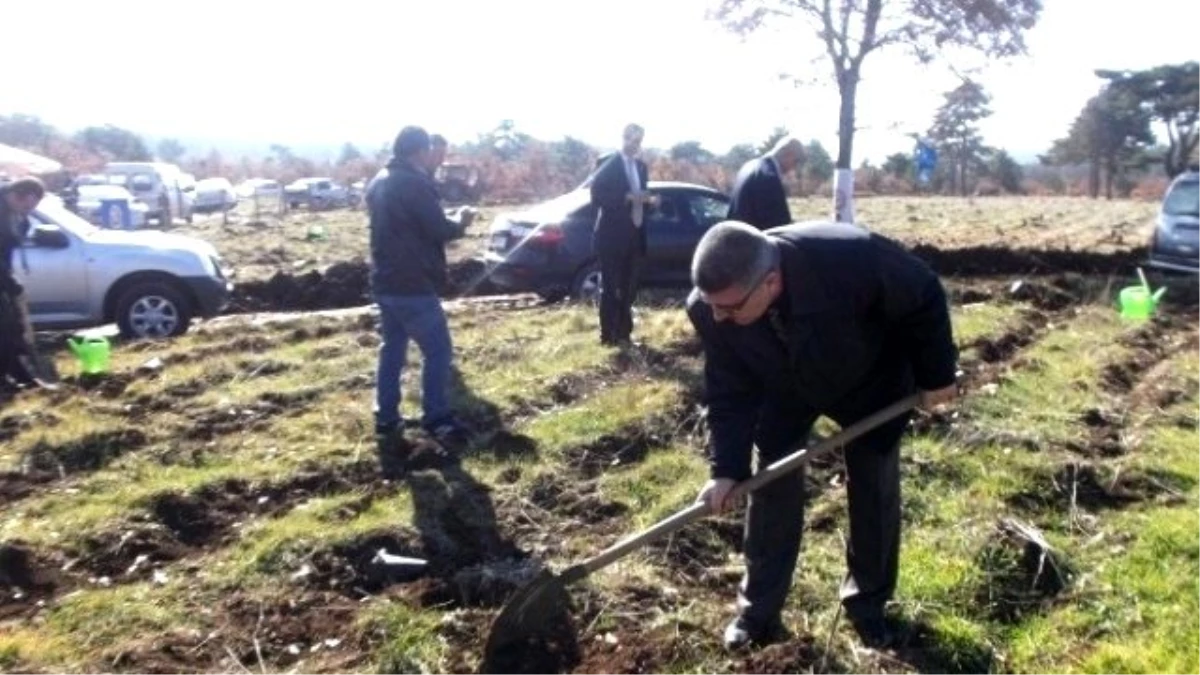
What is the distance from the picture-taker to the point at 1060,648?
4496mm

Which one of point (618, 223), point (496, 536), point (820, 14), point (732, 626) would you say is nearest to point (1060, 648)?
point (732, 626)

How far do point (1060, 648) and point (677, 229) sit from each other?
28.2 feet

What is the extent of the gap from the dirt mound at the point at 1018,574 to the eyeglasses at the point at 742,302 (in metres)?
1.95

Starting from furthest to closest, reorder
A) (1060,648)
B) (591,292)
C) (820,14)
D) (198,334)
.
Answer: (820,14), (591,292), (198,334), (1060,648)

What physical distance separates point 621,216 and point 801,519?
5074 mm

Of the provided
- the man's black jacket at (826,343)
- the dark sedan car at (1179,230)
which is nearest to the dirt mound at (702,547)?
the man's black jacket at (826,343)

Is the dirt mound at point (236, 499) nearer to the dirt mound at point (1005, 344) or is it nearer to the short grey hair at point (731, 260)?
the short grey hair at point (731, 260)

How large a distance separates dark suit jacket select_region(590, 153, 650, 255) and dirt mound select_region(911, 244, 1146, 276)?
6779 mm

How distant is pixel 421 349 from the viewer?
721 cm

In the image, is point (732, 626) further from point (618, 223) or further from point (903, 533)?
point (618, 223)

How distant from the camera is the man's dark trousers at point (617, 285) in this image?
368 inches

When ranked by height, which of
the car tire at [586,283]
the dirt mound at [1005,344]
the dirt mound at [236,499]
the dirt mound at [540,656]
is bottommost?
the dirt mound at [540,656]

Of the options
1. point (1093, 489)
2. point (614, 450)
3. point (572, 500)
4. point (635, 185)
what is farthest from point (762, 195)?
point (1093, 489)

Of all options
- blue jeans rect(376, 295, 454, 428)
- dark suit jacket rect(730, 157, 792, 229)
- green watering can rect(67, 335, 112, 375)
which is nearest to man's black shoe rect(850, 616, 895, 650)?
blue jeans rect(376, 295, 454, 428)
